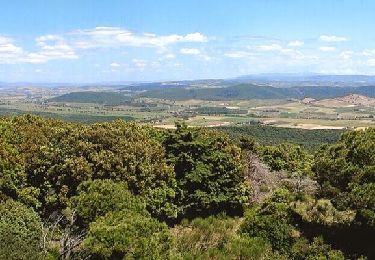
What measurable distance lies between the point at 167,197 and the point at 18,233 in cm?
985

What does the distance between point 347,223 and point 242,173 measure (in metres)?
7.57

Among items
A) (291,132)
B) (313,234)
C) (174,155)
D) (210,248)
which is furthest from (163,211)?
(291,132)

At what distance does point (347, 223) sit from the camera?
959 inches

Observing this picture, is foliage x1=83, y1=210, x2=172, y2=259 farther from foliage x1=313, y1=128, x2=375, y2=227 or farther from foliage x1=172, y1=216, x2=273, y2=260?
foliage x1=313, y1=128, x2=375, y2=227

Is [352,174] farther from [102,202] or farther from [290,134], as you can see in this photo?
[290,134]

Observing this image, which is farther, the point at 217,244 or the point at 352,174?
the point at 352,174

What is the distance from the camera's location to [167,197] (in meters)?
27.2

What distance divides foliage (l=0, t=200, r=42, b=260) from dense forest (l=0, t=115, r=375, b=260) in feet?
0.14

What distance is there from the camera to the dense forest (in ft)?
60.9

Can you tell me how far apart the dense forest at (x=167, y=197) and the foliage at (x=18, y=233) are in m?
0.04

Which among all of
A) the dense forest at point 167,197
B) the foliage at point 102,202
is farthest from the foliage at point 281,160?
the foliage at point 102,202

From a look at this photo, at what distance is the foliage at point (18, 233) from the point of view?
1627 cm

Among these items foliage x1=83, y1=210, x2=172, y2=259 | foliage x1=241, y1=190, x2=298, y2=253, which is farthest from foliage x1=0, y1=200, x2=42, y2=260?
foliage x1=241, y1=190, x2=298, y2=253

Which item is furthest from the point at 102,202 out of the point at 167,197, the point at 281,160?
the point at 281,160
